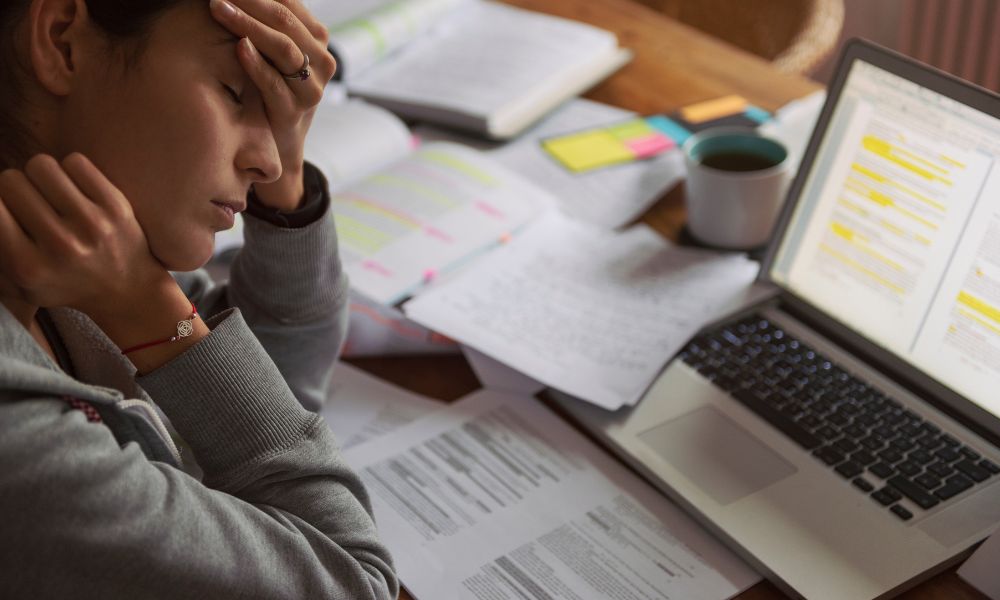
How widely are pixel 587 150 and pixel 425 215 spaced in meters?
0.30

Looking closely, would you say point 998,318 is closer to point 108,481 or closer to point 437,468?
point 437,468

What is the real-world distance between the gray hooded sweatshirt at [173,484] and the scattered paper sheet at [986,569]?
453mm

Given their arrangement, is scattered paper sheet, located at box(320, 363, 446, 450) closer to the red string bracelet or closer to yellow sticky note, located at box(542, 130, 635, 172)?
the red string bracelet

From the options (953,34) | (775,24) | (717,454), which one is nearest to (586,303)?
(717,454)

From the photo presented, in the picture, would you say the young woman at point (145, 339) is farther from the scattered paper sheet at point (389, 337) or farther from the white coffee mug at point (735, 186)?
the white coffee mug at point (735, 186)

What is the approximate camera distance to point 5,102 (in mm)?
673

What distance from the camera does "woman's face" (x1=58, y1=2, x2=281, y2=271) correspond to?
2.17 feet

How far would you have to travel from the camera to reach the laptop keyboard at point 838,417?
881 millimetres

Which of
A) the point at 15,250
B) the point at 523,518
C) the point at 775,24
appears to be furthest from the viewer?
the point at 775,24

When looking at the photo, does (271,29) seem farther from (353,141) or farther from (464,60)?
(464,60)

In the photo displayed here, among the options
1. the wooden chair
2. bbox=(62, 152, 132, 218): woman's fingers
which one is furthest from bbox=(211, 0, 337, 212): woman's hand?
the wooden chair

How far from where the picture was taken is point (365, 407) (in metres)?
1.03

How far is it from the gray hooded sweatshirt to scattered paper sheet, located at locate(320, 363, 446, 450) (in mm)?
191

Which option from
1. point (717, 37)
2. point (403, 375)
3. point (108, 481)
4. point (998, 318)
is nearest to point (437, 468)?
point (403, 375)
